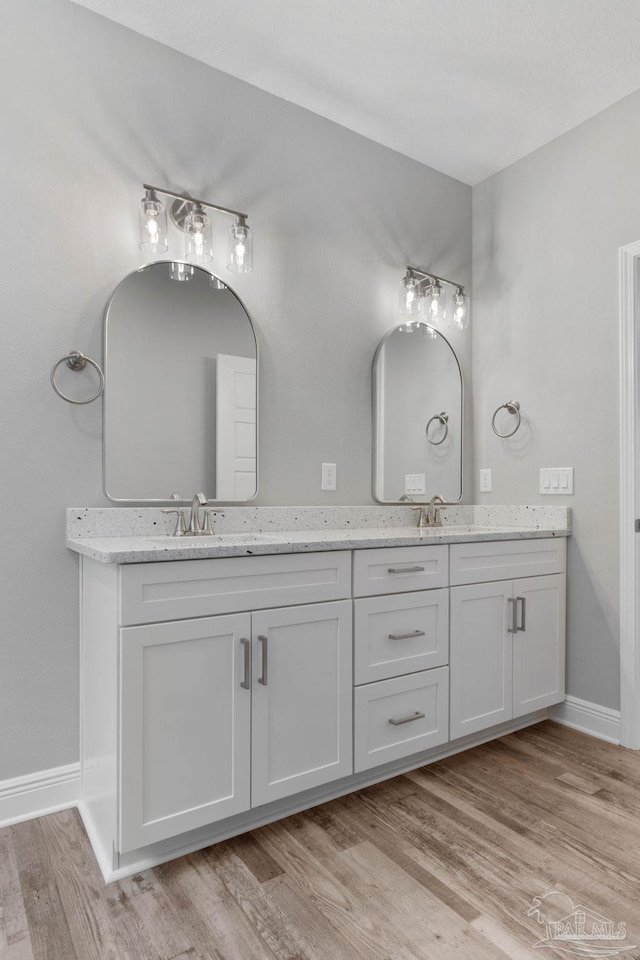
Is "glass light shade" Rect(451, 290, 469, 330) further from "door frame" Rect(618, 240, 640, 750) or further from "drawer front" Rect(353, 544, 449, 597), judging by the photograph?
"drawer front" Rect(353, 544, 449, 597)

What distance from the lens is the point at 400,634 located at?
206cm

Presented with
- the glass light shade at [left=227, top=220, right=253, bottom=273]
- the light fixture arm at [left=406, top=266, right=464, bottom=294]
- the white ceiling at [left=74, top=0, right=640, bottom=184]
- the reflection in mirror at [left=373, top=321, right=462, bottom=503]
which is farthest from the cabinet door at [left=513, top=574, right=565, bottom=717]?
the white ceiling at [left=74, top=0, right=640, bottom=184]

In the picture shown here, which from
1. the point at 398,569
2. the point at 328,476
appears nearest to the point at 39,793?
the point at 398,569

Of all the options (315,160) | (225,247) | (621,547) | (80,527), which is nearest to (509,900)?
(621,547)

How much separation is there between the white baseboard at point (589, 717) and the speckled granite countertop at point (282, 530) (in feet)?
2.46

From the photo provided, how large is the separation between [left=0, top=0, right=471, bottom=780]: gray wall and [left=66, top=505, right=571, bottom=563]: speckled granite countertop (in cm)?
7

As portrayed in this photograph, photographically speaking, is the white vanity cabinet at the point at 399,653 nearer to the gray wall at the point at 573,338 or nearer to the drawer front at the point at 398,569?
the drawer front at the point at 398,569

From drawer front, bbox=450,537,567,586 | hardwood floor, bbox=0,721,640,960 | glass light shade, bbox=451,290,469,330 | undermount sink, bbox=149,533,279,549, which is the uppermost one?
glass light shade, bbox=451,290,469,330

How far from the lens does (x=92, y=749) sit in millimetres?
1789

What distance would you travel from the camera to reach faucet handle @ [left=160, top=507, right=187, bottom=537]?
2.10m

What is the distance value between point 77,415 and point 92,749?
1054 millimetres

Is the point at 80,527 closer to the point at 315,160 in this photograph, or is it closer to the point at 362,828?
the point at 362,828

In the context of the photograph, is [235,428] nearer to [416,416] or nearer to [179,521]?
[179,521]

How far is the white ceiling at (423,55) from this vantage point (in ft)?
6.70
